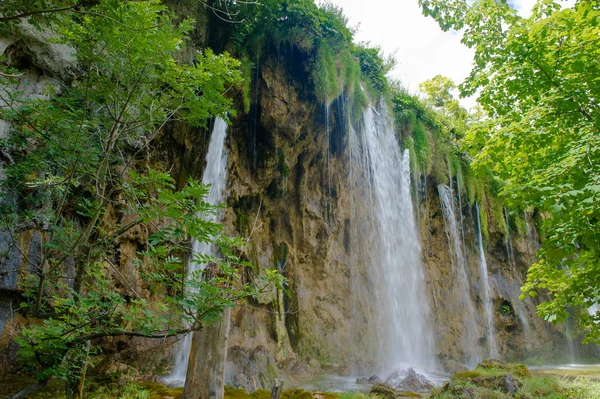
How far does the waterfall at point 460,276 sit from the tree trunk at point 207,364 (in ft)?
50.3

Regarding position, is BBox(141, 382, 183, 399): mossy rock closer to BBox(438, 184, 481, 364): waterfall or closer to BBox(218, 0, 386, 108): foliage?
BBox(218, 0, 386, 108): foliage

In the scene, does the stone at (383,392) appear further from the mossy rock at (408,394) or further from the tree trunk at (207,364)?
the tree trunk at (207,364)

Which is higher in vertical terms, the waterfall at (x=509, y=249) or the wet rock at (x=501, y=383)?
the waterfall at (x=509, y=249)

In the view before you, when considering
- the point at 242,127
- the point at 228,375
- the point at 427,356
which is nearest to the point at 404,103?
the point at 242,127

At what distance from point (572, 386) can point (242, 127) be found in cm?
1020

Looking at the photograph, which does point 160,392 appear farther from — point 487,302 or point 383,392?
point 487,302

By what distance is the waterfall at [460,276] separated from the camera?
56.2 feet

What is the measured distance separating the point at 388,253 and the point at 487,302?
7.14m

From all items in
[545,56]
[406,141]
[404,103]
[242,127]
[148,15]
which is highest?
[404,103]

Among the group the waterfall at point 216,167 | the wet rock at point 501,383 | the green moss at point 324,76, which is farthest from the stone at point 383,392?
the green moss at point 324,76

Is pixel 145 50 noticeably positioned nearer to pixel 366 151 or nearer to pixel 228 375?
pixel 228 375

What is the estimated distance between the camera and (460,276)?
703 inches

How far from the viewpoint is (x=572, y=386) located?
7.91 metres

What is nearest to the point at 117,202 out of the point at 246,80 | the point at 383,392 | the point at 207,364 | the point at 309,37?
the point at 207,364
